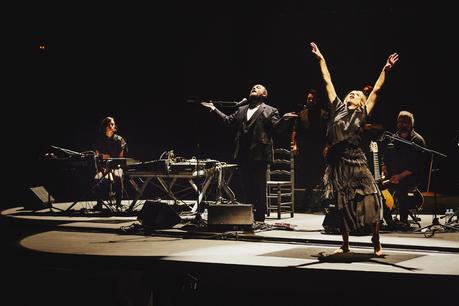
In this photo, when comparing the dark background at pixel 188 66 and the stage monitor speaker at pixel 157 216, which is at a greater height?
the dark background at pixel 188 66

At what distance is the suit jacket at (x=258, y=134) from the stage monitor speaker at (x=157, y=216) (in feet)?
3.62

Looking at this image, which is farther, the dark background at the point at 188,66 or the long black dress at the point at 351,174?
the dark background at the point at 188,66

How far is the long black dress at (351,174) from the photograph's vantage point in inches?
250

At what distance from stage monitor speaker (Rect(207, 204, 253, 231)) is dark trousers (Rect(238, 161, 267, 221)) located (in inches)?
31.0

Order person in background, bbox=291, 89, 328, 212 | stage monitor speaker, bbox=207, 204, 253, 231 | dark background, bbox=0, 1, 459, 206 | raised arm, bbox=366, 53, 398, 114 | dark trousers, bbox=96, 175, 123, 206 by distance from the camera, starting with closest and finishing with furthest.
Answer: raised arm, bbox=366, 53, 398, 114 < stage monitor speaker, bbox=207, 204, 253, 231 < person in background, bbox=291, 89, 328, 212 < dark trousers, bbox=96, 175, 123, 206 < dark background, bbox=0, 1, 459, 206

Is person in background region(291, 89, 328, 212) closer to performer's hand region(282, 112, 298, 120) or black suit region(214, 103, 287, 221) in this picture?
black suit region(214, 103, 287, 221)

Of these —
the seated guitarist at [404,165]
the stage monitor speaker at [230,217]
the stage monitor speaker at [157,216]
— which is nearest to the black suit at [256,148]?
the stage monitor speaker at [230,217]

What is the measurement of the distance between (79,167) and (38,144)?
413 centimetres

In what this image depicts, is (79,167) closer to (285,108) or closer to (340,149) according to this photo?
(285,108)

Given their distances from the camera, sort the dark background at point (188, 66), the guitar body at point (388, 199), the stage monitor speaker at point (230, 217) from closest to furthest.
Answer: the stage monitor speaker at point (230, 217), the guitar body at point (388, 199), the dark background at point (188, 66)

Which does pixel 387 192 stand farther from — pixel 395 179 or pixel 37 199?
pixel 37 199

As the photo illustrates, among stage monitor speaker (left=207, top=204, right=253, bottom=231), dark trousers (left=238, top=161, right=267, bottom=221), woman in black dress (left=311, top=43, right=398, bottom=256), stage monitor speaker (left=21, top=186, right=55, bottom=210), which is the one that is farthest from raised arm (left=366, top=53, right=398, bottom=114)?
stage monitor speaker (left=21, top=186, right=55, bottom=210)

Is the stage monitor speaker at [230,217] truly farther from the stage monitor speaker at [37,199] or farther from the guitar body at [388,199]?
the stage monitor speaker at [37,199]

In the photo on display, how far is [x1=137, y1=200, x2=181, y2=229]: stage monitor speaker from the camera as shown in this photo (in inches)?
335
